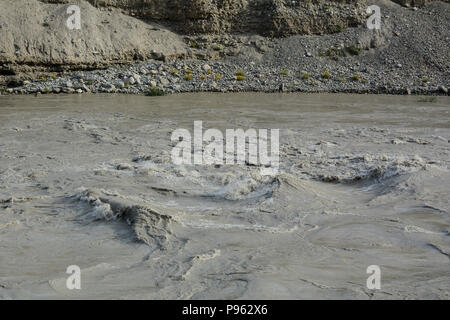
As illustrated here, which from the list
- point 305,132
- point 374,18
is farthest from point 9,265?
point 374,18

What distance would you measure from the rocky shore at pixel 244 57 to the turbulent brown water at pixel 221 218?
923 centimetres

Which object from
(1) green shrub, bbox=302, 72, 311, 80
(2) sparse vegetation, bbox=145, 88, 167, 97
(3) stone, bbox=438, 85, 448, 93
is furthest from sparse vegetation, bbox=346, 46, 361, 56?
(2) sparse vegetation, bbox=145, 88, 167, 97

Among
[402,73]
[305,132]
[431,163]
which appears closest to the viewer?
[431,163]

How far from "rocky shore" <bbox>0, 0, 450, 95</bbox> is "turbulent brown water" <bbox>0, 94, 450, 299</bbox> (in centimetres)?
923

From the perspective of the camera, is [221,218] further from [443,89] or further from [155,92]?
[443,89]

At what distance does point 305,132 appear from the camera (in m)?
9.93

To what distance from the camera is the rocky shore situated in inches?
716

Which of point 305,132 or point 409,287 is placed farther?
point 305,132

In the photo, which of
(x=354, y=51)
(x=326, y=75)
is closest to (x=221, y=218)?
(x=326, y=75)

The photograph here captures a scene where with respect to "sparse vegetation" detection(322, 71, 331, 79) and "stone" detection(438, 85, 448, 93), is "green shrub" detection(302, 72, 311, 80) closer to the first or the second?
"sparse vegetation" detection(322, 71, 331, 79)

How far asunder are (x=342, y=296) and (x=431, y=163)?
4380 mm

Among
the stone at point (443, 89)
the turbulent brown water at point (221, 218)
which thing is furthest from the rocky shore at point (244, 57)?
the turbulent brown water at point (221, 218)

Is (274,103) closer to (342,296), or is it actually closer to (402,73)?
(402,73)

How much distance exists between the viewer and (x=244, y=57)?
2152 cm
